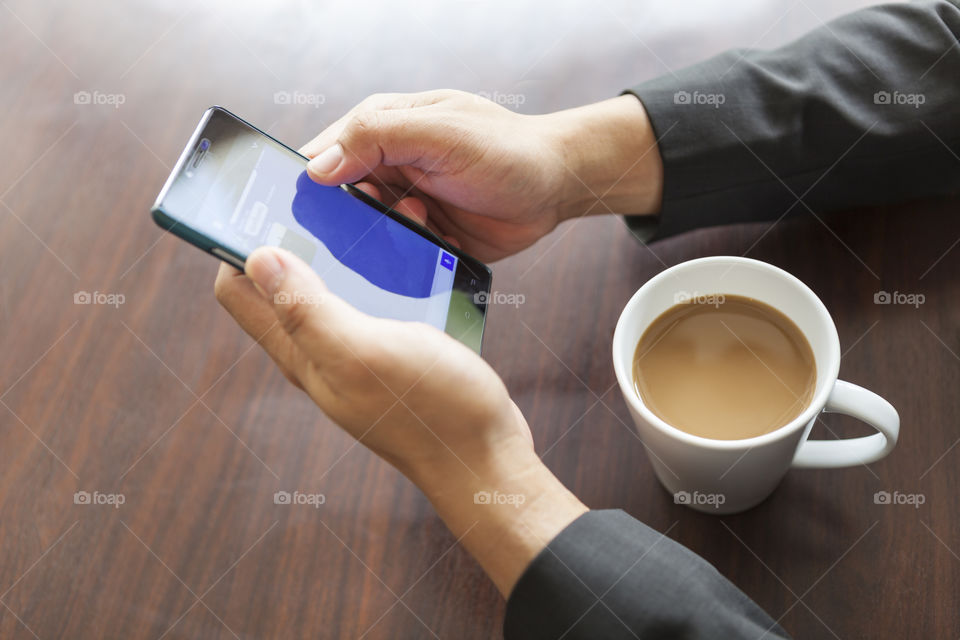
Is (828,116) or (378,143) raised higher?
(378,143)

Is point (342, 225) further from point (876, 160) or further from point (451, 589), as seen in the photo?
point (876, 160)

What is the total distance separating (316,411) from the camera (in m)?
0.76

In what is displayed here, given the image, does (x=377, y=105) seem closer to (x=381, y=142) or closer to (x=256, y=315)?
(x=381, y=142)

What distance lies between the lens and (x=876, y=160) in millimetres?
760

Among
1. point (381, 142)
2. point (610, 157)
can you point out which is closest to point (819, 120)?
point (610, 157)

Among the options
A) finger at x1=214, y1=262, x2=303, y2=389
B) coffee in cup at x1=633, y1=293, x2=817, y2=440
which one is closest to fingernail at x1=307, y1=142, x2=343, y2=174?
finger at x1=214, y1=262, x2=303, y2=389

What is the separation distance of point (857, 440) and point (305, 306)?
0.44 metres

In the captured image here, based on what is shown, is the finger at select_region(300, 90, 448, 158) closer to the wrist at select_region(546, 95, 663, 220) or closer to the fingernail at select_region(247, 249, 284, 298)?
the wrist at select_region(546, 95, 663, 220)

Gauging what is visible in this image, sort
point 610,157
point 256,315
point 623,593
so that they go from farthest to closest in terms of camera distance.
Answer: point 610,157, point 256,315, point 623,593

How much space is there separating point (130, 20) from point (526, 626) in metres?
1.00

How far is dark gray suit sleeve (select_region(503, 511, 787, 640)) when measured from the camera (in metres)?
0.53

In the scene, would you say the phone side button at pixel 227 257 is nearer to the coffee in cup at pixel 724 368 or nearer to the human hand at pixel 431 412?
the human hand at pixel 431 412

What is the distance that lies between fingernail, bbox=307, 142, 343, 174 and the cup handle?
48 centimetres

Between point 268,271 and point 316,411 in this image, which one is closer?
point 268,271
